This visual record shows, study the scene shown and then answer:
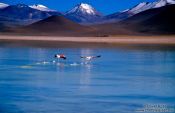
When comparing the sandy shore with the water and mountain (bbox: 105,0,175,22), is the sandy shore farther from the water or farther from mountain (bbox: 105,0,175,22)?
mountain (bbox: 105,0,175,22)

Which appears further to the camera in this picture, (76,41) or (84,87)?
(76,41)

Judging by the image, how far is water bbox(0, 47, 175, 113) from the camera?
693 cm

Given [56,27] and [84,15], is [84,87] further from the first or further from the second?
[84,15]

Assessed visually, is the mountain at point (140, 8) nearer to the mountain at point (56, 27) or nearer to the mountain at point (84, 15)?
the mountain at point (84, 15)

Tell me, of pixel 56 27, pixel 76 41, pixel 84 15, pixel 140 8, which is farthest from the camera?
pixel 84 15

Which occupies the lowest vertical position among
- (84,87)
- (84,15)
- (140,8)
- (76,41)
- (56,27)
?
(84,87)

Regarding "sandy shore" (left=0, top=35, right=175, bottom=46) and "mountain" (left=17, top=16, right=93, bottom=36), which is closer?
"sandy shore" (left=0, top=35, right=175, bottom=46)

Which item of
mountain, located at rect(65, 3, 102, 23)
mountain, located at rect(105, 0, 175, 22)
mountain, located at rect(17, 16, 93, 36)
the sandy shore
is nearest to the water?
the sandy shore

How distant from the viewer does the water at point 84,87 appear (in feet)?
22.7

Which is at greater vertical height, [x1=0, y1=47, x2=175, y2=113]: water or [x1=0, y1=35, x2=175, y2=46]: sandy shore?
[x1=0, y1=35, x2=175, y2=46]: sandy shore

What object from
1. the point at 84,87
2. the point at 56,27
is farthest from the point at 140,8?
the point at 84,87

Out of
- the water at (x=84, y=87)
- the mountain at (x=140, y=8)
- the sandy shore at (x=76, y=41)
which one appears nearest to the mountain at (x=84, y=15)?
the mountain at (x=140, y=8)

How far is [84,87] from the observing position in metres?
8.72

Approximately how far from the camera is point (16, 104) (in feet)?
23.1
